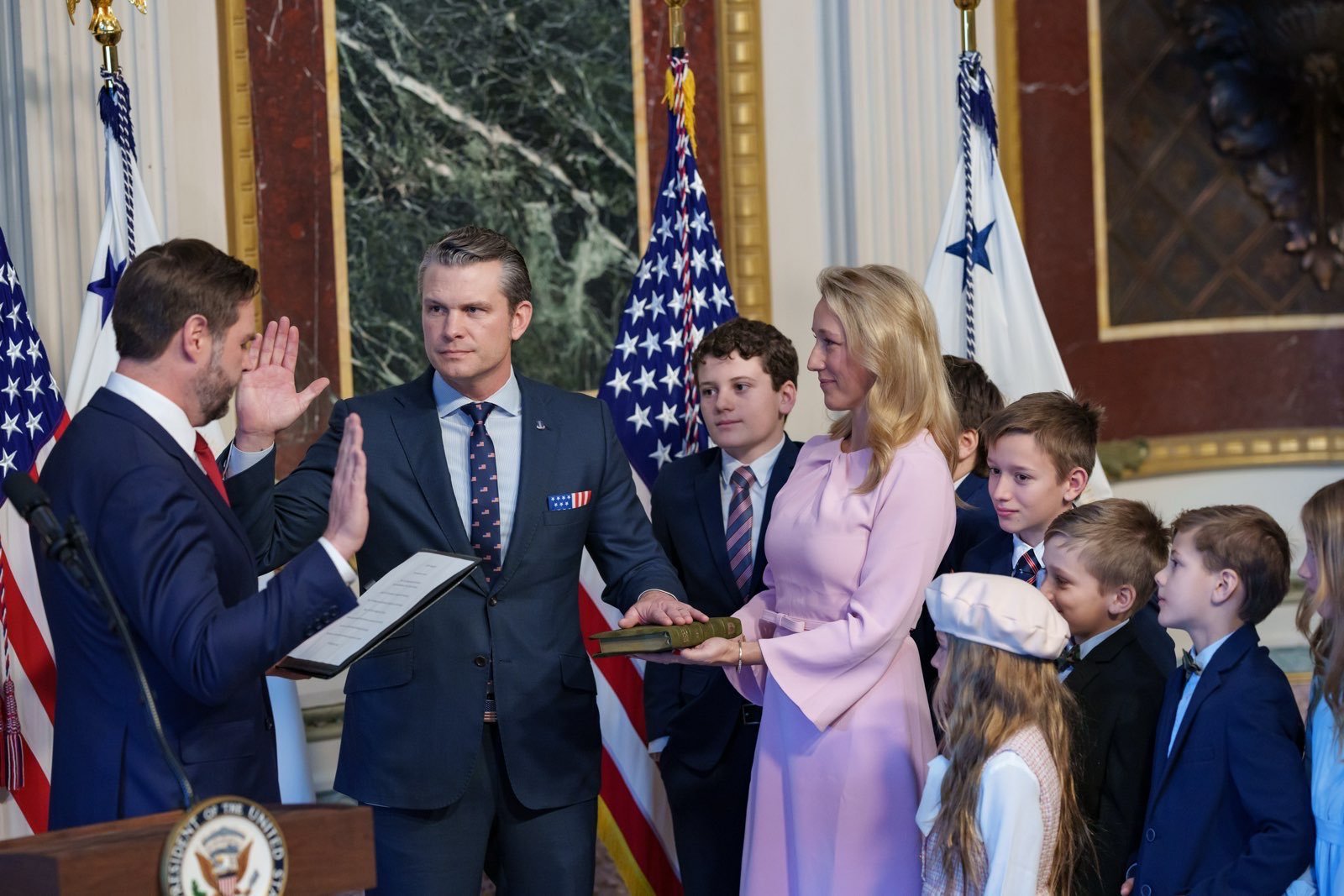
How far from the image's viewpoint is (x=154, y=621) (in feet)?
7.59

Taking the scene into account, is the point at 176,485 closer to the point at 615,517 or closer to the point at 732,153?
the point at 615,517

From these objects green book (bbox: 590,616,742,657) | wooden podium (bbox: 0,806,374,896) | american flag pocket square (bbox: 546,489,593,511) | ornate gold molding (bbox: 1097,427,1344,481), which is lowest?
wooden podium (bbox: 0,806,374,896)

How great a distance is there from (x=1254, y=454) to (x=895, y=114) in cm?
198

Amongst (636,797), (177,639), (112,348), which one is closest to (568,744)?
(177,639)

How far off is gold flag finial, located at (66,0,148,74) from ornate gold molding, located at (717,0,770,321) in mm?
2094

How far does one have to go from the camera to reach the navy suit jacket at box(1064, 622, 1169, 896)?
2.92 metres

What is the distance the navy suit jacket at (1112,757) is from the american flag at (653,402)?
180 centimetres

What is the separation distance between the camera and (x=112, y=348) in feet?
14.1

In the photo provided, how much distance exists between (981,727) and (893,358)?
0.78m

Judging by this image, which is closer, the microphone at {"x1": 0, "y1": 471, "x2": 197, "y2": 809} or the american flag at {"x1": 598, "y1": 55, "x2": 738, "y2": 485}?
the microphone at {"x1": 0, "y1": 471, "x2": 197, "y2": 809}

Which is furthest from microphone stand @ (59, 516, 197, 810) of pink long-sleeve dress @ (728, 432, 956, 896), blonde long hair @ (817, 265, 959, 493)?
blonde long hair @ (817, 265, 959, 493)

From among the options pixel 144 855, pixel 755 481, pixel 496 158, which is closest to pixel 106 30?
pixel 496 158

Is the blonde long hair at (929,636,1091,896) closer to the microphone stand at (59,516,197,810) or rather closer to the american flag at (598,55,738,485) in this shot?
the microphone stand at (59,516,197,810)

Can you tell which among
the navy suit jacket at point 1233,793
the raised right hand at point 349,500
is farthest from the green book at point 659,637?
the navy suit jacket at point 1233,793
